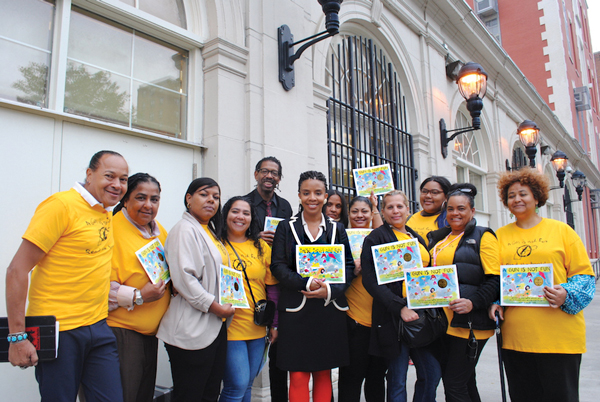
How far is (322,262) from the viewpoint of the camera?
115 inches

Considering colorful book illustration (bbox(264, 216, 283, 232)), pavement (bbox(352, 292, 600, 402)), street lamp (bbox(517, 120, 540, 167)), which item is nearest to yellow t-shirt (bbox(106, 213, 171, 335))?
colorful book illustration (bbox(264, 216, 283, 232))

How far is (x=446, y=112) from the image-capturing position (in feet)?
30.4

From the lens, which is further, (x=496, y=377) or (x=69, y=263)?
(x=496, y=377)

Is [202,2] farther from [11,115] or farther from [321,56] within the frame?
[11,115]

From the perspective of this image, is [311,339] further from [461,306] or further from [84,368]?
[84,368]

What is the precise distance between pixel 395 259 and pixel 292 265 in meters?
0.75

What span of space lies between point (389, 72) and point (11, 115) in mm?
6730

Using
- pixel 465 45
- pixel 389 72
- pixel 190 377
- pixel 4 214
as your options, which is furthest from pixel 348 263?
pixel 465 45

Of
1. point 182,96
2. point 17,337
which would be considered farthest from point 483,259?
point 182,96

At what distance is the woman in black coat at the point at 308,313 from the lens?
2844 mm

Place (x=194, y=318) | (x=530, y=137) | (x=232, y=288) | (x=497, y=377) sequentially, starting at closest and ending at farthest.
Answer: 1. (x=194, y=318)
2. (x=232, y=288)
3. (x=497, y=377)
4. (x=530, y=137)

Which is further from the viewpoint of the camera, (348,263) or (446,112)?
(446,112)

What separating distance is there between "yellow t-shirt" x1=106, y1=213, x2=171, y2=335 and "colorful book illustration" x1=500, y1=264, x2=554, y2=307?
234 cm

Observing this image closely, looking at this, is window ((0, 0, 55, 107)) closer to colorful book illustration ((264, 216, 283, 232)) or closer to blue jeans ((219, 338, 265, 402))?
colorful book illustration ((264, 216, 283, 232))
